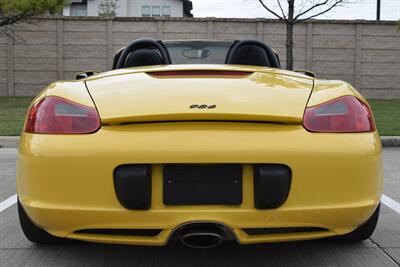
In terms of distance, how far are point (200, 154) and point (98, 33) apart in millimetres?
15747

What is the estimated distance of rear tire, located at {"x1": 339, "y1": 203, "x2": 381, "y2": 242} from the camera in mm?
2779

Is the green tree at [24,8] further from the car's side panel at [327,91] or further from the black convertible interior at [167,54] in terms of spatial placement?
the car's side panel at [327,91]

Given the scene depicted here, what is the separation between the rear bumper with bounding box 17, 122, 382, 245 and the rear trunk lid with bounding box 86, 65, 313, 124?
0.15 feet

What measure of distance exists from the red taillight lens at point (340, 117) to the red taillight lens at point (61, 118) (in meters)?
0.95

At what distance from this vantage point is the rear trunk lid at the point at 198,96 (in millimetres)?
2227

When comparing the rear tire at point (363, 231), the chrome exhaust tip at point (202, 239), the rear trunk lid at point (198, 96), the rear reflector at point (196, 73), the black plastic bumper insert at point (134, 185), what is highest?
the rear reflector at point (196, 73)

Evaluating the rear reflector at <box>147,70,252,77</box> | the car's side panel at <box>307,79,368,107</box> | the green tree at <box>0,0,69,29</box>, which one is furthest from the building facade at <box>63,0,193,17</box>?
the car's side panel at <box>307,79,368,107</box>

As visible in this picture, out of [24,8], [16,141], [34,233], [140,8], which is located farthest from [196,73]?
[140,8]

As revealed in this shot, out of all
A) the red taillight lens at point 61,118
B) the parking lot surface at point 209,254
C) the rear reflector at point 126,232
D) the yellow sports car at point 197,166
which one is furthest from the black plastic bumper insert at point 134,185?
the parking lot surface at point 209,254

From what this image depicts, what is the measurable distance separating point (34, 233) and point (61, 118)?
0.79m

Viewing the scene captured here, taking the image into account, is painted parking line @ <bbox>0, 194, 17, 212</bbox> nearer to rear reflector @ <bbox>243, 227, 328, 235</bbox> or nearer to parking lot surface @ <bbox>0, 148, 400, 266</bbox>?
parking lot surface @ <bbox>0, 148, 400, 266</bbox>

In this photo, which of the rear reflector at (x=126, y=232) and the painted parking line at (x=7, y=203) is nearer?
the rear reflector at (x=126, y=232)

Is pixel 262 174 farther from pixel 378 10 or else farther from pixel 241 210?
pixel 378 10

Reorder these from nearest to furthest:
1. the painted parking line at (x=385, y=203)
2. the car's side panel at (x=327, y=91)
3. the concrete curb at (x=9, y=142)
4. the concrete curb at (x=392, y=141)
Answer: the car's side panel at (x=327, y=91)
the painted parking line at (x=385, y=203)
the concrete curb at (x=9, y=142)
the concrete curb at (x=392, y=141)
